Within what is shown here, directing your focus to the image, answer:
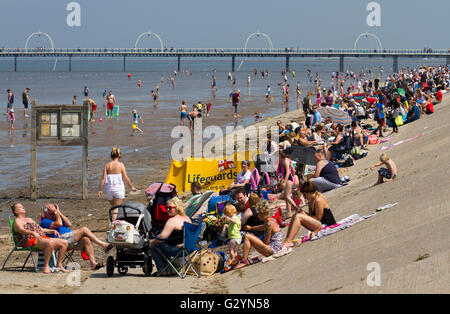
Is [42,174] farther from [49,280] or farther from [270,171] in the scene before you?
[49,280]

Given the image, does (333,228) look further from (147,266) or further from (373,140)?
(373,140)

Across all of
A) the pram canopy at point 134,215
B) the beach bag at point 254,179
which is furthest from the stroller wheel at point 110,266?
the beach bag at point 254,179

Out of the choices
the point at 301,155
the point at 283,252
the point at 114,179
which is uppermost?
the point at 301,155

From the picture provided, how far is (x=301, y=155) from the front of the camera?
1410 centimetres

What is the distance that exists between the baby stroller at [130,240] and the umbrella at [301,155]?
5.37 m

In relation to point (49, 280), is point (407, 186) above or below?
above

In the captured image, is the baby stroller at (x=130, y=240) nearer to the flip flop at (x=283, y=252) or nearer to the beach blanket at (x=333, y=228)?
the flip flop at (x=283, y=252)

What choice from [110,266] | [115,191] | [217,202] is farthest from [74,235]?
[217,202]

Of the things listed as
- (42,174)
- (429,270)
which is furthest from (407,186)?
(42,174)

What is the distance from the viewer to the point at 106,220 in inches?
521

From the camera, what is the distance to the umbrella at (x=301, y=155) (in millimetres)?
14023

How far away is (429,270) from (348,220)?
2959 millimetres

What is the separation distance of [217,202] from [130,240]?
3.30 meters
